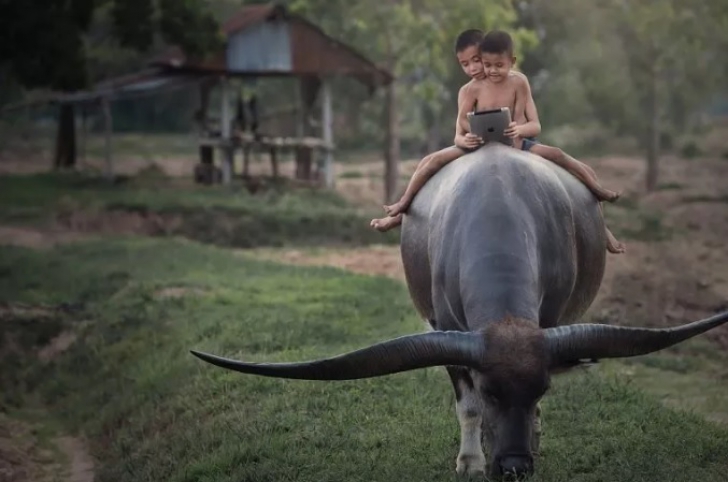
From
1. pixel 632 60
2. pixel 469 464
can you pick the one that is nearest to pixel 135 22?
pixel 469 464

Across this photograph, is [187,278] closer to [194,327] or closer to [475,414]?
[194,327]

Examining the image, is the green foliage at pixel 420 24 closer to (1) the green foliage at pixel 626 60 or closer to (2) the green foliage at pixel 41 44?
(1) the green foliage at pixel 626 60

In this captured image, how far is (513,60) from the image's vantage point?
7.15 m

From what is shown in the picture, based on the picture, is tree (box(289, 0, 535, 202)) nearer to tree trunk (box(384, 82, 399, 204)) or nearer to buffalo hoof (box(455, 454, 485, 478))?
tree trunk (box(384, 82, 399, 204))

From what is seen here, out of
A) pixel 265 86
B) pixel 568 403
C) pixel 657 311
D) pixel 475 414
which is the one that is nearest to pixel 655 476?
pixel 475 414

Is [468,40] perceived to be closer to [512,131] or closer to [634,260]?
[512,131]

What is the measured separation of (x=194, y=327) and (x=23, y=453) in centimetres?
248

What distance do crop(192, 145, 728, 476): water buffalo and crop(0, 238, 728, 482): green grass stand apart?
2.60 feet

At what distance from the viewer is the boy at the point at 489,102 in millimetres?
7000

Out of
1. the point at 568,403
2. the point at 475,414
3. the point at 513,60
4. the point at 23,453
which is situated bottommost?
the point at 23,453

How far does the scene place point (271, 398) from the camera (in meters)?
9.02

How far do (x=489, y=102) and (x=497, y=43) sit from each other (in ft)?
1.28

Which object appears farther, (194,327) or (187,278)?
(187,278)

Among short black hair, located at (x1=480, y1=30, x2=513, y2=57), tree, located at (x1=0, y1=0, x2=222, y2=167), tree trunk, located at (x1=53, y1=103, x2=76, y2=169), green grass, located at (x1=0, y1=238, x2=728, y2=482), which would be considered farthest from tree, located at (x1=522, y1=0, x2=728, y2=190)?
short black hair, located at (x1=480, y1=30, x2=513, y2=57)
